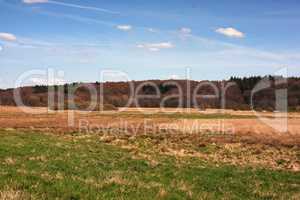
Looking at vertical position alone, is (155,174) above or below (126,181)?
below

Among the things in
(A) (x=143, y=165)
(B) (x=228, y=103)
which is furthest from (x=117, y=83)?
(A) (x=143, y=165)

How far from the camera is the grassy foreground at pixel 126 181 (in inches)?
392

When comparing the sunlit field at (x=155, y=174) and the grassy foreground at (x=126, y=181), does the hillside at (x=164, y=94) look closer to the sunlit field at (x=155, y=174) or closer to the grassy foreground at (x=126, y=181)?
the sunlit field at (x=155, y=174)

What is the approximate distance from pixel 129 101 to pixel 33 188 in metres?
117

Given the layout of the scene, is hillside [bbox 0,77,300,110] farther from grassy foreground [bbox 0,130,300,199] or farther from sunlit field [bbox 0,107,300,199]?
grassy foreground [bbox 0,130,300,199]

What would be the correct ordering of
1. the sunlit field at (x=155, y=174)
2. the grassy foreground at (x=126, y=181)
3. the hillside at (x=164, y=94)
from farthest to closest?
the hillside at (x=164, y=94)
the sunlit field at (x=155, y=174)
the grassy foreground at (x=126, y=181)

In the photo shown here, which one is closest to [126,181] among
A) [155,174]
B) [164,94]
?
[155,174]

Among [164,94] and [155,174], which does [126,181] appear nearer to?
[155,174]

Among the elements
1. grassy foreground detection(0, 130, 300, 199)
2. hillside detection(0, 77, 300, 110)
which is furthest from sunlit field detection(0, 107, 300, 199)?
hillside detection(0, 77, 300, 110)

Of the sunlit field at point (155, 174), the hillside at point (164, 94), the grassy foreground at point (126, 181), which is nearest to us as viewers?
the grassy foreground at point (126, 181)

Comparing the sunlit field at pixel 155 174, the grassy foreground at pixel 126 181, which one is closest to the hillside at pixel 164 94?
the sunlit field at pixel 155 174

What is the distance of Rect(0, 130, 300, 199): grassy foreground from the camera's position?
9959 mm

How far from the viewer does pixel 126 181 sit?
12047 mm

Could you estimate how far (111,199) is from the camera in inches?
364
